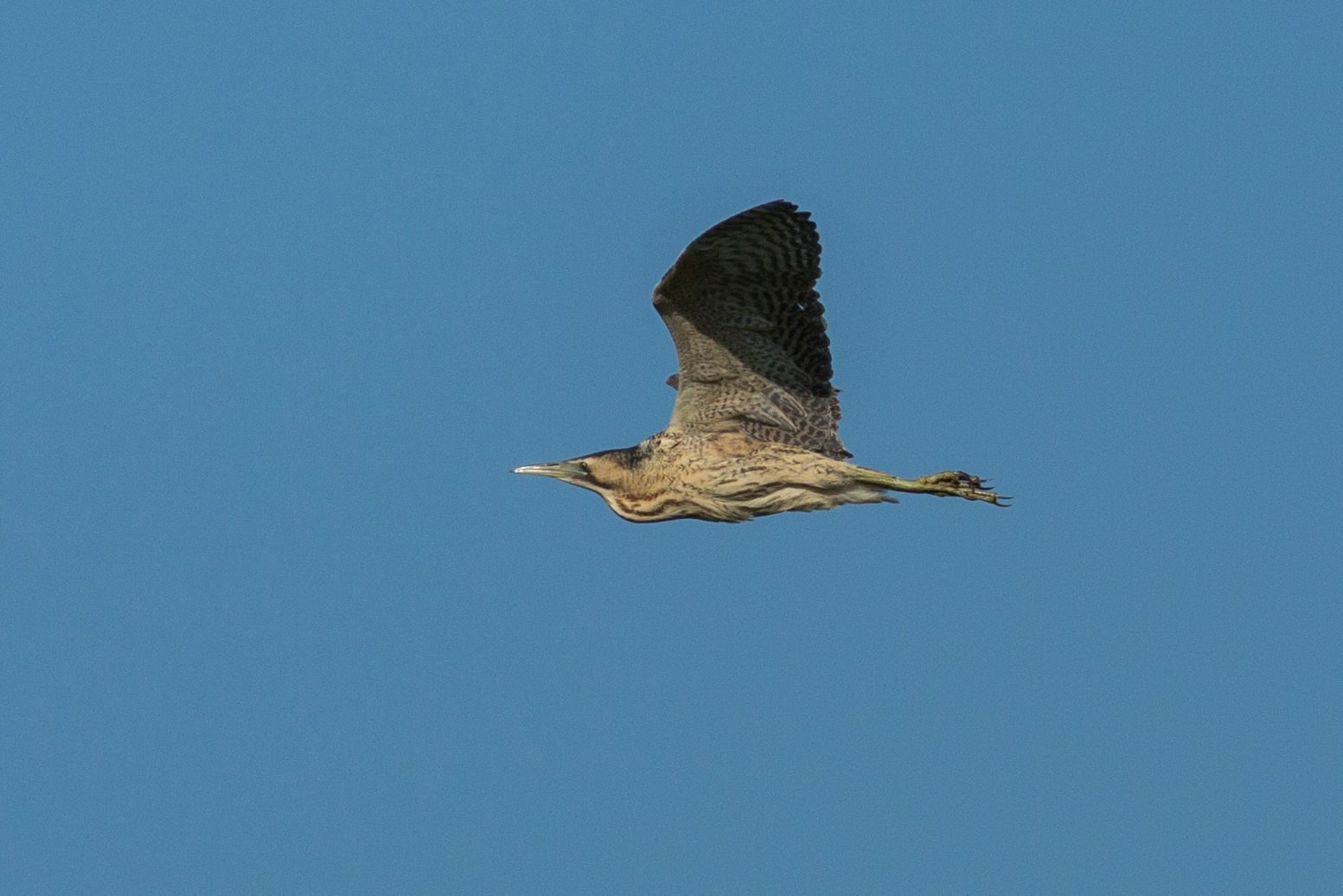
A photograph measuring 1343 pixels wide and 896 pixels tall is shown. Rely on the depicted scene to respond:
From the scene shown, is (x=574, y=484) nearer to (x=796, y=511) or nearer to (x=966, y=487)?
(x=796, y=511)

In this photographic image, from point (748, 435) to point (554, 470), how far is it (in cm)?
120

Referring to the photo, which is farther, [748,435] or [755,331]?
[748,435]

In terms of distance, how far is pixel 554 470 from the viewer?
42.8ft

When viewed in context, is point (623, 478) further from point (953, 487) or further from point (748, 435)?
point (953, 487)

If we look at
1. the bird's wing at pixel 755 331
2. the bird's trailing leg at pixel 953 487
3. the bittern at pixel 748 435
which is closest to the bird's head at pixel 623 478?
the bittern at pixel 748 435

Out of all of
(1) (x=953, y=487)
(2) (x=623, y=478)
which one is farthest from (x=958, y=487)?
Result: (2) (x=623, y=478)

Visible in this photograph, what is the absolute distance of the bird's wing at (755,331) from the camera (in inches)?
469

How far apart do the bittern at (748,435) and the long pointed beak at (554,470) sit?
70 mm

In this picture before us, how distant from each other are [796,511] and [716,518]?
463mm

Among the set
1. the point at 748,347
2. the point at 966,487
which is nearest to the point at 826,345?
the point at 748,347

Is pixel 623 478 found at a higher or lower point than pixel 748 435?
lower

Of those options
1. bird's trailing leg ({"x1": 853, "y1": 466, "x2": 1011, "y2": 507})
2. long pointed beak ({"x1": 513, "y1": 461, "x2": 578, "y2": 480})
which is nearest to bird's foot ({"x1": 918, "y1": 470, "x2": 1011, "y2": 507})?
bird's trailing leg ({"x1": 853, "y1": 466, "x2": 1011, "y2": 507})

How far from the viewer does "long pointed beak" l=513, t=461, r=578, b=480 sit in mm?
13031

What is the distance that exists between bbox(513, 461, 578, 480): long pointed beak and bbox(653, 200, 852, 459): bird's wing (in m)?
0.69
